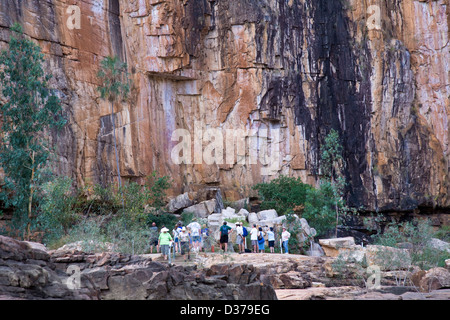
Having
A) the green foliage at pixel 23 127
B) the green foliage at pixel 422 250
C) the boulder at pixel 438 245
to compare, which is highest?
the green foliage at pixel 23 127

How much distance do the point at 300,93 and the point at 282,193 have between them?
9817 mm

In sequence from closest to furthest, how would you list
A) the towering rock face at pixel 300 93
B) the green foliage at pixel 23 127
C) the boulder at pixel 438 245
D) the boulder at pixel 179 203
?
the boulder at pixel 438 245 → the green foliage at pixel 23 127 → the boulder at pixel 179 203 → the towering rock face at pixel 300 93

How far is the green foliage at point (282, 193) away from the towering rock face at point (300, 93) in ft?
9.93

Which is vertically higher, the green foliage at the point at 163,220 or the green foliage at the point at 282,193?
the green foliage at the point at 282,193

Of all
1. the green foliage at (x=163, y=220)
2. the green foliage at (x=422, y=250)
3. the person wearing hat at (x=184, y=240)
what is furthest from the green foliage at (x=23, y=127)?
the green foliage at (x=422, y=250)

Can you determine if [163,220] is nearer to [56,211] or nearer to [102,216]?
[102,216]

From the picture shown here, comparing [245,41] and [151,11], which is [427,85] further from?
[151,11]

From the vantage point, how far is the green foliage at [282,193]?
4059 cm

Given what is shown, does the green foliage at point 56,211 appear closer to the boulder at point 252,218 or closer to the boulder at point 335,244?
the boulder at point 252,218

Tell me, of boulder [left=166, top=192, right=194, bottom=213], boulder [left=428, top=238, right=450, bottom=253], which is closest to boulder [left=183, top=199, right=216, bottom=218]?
boulder [left=166, top=192, right=194, bottom=213]

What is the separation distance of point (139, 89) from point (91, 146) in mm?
6463

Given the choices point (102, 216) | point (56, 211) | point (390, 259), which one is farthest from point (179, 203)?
point (390, 259)

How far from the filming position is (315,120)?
4612 cm
